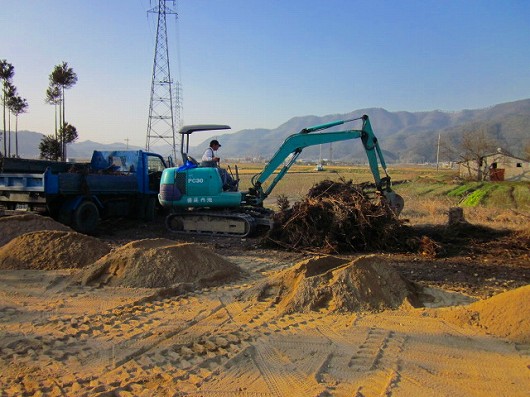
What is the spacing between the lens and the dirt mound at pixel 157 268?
7477 millimetres

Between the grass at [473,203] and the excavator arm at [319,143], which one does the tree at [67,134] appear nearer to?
the grass at [473,203]

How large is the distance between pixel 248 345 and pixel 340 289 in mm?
1788

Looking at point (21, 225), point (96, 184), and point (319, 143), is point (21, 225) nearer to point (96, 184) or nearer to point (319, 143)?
point (96, 184)

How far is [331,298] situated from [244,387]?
8.01 ft

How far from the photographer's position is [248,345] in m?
4.95

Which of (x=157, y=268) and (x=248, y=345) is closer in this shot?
(x=248, y=345)

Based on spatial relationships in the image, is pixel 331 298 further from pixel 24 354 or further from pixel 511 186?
pixel 511 186

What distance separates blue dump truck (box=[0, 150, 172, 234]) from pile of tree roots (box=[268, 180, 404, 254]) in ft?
17.7

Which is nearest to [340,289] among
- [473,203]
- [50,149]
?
[473,203]

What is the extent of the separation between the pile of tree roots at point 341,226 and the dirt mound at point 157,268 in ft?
10.1

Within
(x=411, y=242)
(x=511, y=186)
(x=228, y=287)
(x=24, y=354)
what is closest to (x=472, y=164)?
(x=511, y=186)

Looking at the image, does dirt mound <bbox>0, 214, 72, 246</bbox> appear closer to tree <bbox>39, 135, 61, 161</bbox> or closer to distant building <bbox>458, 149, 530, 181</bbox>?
tree <bbox>39, 135, 61, 161</bbox>

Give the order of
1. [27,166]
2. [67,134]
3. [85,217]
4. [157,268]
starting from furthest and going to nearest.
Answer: [67,134], [27,166], [85,217], [157,268]

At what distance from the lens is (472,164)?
50188 millimetres
